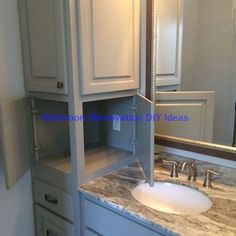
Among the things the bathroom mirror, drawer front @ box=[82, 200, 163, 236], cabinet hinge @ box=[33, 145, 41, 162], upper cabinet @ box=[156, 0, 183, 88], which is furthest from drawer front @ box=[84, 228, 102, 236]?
upper cabinet @ box=[156, 0, 183, 88]

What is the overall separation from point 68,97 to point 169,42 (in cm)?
68

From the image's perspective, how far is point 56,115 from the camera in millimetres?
1597

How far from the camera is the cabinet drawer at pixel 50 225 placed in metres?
1.37

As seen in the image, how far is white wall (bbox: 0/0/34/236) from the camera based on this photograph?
1302 millimetres

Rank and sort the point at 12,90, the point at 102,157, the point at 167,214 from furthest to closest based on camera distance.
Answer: the point at 102,157, the point at 12,90, the point at 167,214

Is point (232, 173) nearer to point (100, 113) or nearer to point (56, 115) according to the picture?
point (100, 113)

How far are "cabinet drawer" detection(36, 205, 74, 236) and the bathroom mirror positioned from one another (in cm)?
72

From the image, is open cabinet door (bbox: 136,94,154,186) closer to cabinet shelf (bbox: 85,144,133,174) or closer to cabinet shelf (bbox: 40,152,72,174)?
cabinet shelf (bbox: 85,144,133,174)

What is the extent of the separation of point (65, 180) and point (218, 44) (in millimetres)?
1032

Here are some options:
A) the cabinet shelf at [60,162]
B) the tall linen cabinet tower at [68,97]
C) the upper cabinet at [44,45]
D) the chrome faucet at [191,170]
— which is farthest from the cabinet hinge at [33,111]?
the chrome faucet at [191,170]

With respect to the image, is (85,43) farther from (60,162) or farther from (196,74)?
(60,162)

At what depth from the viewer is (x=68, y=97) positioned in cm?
118

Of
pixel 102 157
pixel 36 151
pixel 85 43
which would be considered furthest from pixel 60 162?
pixel 85 43

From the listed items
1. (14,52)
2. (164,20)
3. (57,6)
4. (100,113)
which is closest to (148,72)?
(164,20)
